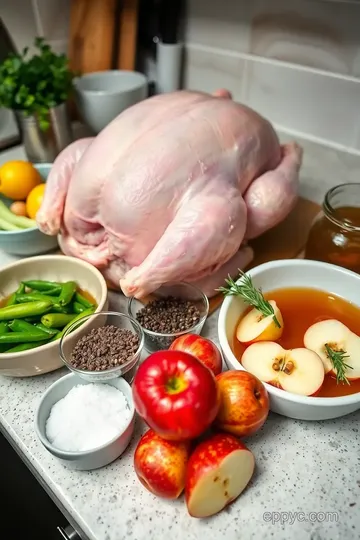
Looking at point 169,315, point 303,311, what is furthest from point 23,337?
point 303,311

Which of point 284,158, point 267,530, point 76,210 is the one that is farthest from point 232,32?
point 267,530

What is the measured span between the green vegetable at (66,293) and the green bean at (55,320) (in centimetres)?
3

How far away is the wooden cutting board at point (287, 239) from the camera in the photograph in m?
1.02

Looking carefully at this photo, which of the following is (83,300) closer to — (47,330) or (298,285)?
(47,330)

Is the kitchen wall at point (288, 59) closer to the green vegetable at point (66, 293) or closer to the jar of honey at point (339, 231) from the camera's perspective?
the jar of honey at point (339, 231)

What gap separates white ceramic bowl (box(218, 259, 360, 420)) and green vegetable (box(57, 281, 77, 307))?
29 cm

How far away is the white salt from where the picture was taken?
642 mm

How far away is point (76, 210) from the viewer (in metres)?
0.87

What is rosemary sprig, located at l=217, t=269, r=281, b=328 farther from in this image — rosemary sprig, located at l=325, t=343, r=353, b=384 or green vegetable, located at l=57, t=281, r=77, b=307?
green vegetable, located at l=57, t=281, r=77, b=307

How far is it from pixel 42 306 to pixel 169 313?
23 cm

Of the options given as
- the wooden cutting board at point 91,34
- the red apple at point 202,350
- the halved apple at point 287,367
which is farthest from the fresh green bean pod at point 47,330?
the wooden cutting board at point 91,34

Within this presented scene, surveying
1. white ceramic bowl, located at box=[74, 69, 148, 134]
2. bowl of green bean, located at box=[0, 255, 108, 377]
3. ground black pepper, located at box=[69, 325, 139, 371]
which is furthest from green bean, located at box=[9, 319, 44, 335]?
white ceramic bowl, located at box=[74, 69, 148, 134]

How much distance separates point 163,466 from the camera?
58cm

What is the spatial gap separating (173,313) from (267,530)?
38 cm
